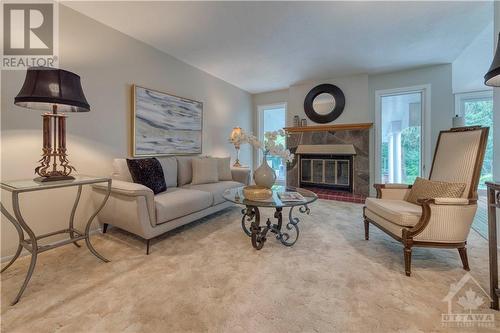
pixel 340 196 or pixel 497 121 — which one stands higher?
pixel 497 121

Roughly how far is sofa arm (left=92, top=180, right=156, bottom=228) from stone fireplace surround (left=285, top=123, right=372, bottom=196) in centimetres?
341

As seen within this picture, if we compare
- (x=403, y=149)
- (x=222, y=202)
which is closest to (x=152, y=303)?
(x=222, y=202)

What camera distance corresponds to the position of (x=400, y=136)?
4102 mm

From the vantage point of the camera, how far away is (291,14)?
2.35m

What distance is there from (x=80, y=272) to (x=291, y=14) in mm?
3136

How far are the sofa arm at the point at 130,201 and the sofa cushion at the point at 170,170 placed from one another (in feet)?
2.53

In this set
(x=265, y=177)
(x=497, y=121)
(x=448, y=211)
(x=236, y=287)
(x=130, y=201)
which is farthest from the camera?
(x=265, y=177)

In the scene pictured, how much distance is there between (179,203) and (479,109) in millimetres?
6316

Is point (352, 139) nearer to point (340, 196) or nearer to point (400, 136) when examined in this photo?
point (400, 136)

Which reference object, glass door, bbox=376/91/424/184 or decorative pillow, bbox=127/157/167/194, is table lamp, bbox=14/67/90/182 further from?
glass door, bbox=376/91/424/184

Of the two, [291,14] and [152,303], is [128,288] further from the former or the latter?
[291,14]

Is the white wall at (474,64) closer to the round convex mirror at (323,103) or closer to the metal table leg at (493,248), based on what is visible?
the round convex mirror at (323,103)

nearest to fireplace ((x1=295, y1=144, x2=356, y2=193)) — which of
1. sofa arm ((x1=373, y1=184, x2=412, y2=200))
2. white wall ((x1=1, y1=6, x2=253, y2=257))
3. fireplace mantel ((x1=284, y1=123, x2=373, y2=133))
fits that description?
fireplace mantel ((x1=284, y1=123, x2=373, y2=133))

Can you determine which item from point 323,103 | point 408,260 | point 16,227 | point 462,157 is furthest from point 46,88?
point 323,103
